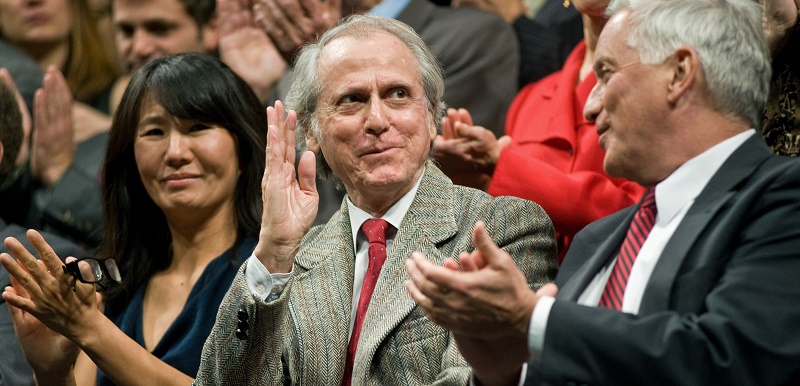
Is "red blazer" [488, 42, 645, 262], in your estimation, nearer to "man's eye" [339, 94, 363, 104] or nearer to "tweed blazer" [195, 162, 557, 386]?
"tweed blazer" [195, 162, 557, 386]

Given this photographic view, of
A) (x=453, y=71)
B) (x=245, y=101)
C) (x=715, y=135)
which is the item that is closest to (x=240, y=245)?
(x=245, y=101)

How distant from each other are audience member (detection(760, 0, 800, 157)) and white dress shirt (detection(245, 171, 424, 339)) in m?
0.85

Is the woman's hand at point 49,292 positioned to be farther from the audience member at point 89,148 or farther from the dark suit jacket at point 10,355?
the audience member at point 89,148

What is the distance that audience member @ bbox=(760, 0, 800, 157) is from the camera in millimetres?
2643

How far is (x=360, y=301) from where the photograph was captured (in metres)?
2.73

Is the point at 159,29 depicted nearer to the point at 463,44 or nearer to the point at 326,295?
the point at 463,44

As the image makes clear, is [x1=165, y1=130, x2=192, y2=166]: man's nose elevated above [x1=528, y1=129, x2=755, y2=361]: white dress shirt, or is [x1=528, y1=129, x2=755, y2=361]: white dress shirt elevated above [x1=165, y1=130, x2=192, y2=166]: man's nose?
[x1=528, y1=129, x2=755, y2=361]: white dress shirt

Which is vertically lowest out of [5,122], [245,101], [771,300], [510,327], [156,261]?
[156,261]

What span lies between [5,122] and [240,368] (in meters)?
1.42

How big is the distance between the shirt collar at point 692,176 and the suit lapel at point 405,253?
68 centimetres

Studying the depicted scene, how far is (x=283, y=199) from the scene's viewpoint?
2621mm

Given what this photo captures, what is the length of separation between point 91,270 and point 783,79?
1.74m

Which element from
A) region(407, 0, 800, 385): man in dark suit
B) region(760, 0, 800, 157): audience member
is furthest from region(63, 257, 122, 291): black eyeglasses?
region(760, 0, 800, 157): audience member

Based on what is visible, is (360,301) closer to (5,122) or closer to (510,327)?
(510,327)
